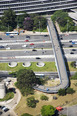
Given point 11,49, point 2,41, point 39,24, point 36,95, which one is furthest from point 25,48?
point 36,95

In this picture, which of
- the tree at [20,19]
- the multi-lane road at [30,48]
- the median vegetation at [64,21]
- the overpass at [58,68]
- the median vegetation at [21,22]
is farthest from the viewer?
the tree at [20,19]

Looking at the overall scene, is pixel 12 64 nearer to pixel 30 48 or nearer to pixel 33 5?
pixel 30 48

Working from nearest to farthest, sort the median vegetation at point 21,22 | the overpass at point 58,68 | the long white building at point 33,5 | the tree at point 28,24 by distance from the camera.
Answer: the overpass at point 58,68 < the tree at point 28,24 < the median vegetation at point 21,22 < the long white building at point 33,5

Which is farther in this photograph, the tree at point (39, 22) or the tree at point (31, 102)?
the tree at point (39, 22)

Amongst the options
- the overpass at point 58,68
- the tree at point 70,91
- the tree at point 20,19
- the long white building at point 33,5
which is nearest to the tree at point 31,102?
the overpass at point 58,68

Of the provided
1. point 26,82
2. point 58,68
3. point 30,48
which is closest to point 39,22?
point 30,48

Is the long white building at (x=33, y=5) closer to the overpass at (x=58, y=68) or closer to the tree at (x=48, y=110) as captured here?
the overpass at (x=58, y=68)
